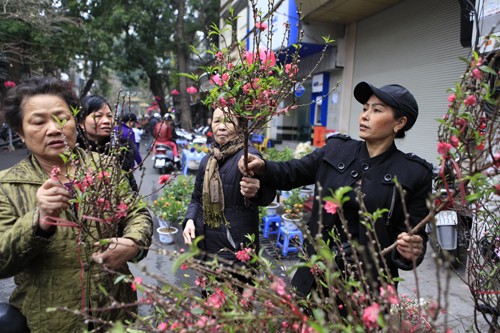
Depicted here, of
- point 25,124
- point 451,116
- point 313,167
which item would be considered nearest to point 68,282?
point 25,124

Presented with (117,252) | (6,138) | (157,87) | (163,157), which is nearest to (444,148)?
(117,252)

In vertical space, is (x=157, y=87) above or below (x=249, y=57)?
above

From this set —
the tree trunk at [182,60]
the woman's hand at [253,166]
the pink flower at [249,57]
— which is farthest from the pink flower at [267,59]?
the tree trunk at [182,60]

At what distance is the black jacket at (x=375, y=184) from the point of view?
1.51m

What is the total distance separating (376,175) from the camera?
158cm

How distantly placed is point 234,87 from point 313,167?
2.46 ft

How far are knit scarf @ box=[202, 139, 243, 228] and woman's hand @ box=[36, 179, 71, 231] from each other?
1087mm

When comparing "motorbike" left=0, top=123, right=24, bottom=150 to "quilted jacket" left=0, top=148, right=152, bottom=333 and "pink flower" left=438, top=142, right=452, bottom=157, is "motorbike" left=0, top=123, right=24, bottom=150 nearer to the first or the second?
"quilted jacket" left=0, top=148, right=152, bottom=333

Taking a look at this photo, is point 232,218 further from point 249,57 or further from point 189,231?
point 249,57

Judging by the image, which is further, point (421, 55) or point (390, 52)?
point (390, 52)

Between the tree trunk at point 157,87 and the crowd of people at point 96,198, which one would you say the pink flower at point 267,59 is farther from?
the tree trunk at point 157,87

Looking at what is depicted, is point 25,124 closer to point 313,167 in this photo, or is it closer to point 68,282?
point 68,282

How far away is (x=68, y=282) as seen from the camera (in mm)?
1427

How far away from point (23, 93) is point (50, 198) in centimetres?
66
